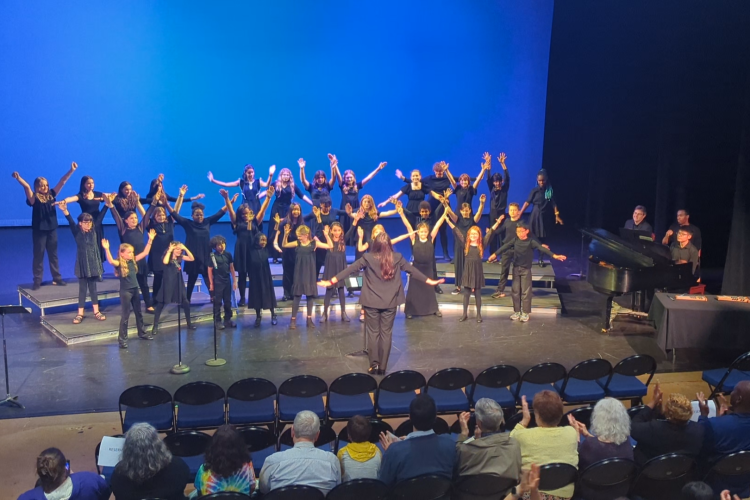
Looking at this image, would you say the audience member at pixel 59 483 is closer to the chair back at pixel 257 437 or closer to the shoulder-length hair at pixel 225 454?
the shoulder-length hair at pixel 225 454

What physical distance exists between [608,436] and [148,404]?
3430mm

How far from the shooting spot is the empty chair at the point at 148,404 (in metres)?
4.89

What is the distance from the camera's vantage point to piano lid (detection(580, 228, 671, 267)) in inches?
301

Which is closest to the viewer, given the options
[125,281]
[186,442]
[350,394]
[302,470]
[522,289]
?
[302,470]

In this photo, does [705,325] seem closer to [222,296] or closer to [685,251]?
[685,251]

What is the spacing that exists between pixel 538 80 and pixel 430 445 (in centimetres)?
1229

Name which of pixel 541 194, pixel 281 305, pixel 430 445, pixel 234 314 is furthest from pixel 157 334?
pixel 541 194

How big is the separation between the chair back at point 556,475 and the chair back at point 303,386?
199cm

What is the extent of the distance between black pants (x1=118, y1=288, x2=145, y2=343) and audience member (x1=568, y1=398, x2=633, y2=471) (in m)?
5.57

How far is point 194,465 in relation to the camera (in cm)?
425

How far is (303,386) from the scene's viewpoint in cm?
517

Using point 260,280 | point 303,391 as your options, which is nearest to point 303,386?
point 303,391

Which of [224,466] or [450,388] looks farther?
[450,388]

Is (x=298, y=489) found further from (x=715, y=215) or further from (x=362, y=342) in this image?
(x=715, y=215)
